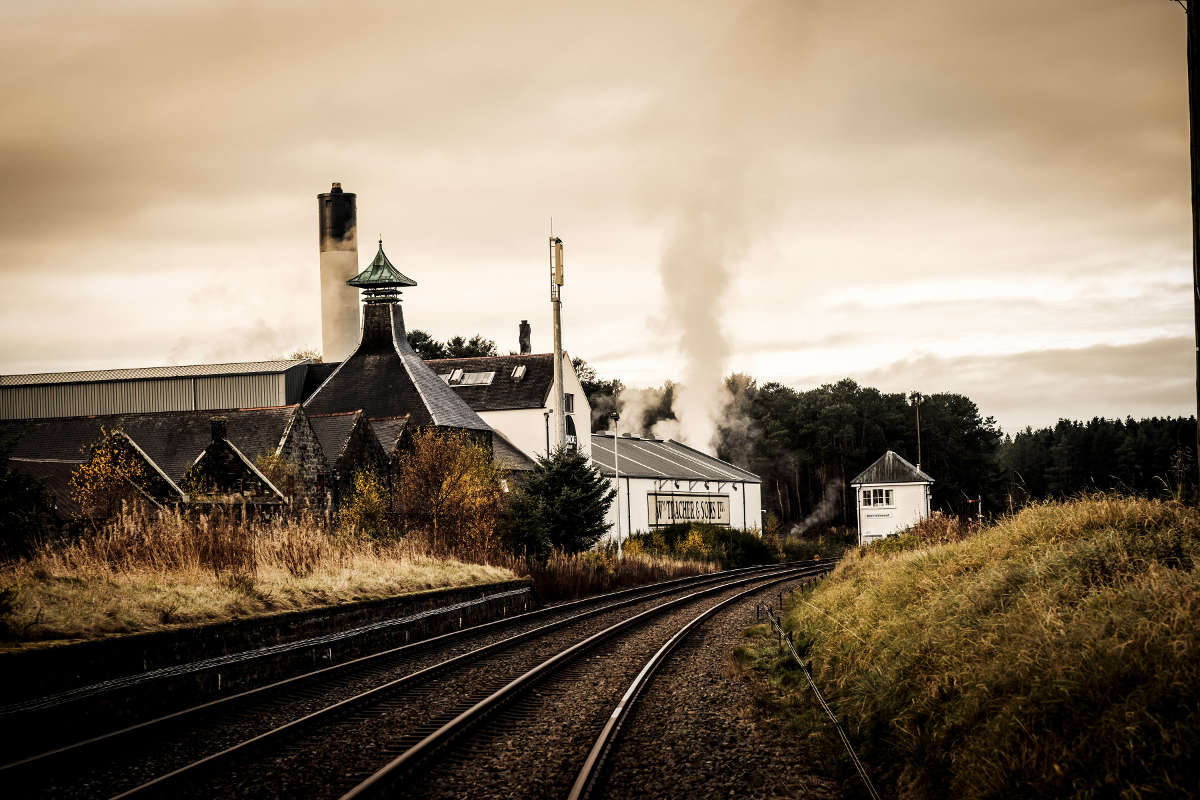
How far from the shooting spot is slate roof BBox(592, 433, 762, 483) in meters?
52.9

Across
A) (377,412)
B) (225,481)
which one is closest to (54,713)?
(225,481)

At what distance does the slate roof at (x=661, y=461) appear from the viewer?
52.9m

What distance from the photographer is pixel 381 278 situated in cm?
4991

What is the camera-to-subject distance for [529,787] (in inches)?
317

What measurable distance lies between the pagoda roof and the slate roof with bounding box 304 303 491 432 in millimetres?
1036

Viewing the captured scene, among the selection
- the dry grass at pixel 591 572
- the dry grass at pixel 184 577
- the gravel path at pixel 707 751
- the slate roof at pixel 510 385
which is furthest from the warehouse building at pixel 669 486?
the gravel path at pixel 707 751

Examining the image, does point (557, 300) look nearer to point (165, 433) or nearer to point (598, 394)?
point (165, 433)

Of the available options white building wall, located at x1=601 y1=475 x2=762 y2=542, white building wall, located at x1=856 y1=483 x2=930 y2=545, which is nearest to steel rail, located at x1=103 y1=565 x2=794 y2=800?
white building wall, located at x1=601 y1=475 x2=762 y2=542

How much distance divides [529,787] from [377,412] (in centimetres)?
3871

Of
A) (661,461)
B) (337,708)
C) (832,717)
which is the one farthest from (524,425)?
(832,717)

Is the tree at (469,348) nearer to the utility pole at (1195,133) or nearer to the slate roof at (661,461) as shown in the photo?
the slate roof at (661,461)

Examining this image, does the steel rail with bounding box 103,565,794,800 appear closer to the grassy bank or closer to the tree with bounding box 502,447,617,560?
the grassy bank

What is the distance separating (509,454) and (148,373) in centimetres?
1749

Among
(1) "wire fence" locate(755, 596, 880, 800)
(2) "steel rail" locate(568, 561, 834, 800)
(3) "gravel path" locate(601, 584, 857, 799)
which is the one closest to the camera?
(1) "wire fence" locate(755, 596, 880, 800)
